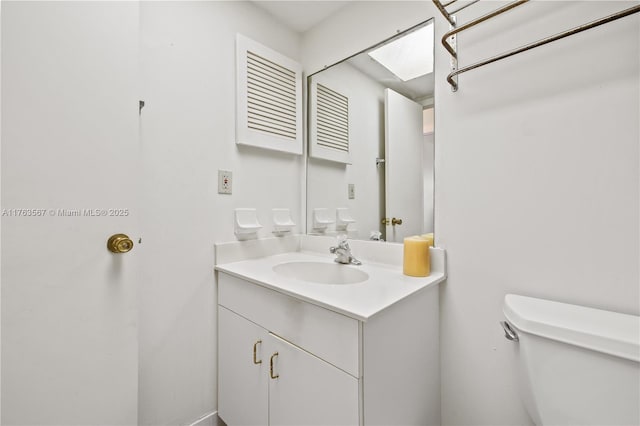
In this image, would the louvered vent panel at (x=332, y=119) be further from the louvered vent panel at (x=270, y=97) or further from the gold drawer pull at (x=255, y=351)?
the gold drawer pull at (x=255, y=351)

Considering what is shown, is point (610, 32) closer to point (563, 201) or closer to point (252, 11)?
point (563, 201)

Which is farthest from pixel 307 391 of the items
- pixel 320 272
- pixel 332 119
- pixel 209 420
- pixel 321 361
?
pixel 332 119

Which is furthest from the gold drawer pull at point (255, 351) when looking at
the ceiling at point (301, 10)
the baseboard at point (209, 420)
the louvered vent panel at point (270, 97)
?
the ceiling at point (301, 10)

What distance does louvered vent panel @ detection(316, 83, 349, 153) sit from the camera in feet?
4.97

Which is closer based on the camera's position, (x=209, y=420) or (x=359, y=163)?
(x=209, y=420)

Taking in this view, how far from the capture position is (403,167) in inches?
50.9

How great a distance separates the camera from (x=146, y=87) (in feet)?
3.54

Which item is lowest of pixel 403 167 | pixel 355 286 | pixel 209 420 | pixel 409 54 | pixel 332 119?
pixel 209 420

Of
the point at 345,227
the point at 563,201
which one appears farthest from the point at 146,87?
the point at 563,201

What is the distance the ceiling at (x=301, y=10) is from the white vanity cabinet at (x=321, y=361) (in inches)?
56.2

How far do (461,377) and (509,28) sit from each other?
4.29 feet

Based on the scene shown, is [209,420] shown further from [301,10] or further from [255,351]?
[301,10]

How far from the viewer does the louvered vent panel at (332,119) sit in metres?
1.51

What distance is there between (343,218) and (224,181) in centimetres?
66
